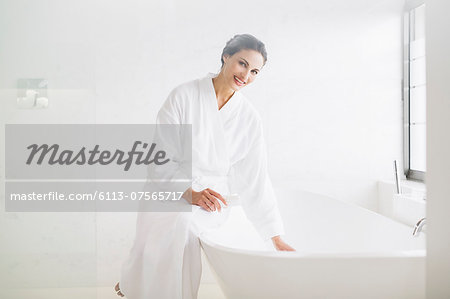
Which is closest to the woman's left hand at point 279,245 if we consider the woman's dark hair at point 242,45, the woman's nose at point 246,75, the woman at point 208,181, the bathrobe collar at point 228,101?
the woman at point 208,181

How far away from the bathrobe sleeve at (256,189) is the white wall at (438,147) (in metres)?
0.87

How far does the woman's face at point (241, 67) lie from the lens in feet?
5.57

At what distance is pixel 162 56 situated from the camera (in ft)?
6.09

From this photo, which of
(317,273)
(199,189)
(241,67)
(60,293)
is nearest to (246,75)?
(241,67)

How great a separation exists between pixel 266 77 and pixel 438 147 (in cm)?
139

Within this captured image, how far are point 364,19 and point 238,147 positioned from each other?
1020 mm

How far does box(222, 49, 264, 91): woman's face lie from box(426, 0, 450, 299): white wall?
0.95 m

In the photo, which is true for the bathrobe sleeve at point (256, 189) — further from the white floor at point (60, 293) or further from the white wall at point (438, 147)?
the white wall at point (438, 147)

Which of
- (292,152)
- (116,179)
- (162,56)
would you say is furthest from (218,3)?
(116,179)

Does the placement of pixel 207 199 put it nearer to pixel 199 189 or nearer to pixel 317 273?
pixel 199 189

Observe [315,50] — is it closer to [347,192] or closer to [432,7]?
[347,192]

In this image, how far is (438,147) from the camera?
2.62 feet

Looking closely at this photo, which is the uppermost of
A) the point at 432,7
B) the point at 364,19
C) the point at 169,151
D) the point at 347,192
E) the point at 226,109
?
the point at 364,19

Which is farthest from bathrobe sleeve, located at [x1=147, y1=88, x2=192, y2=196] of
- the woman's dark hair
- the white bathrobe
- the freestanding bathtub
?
the woman's dark hair
